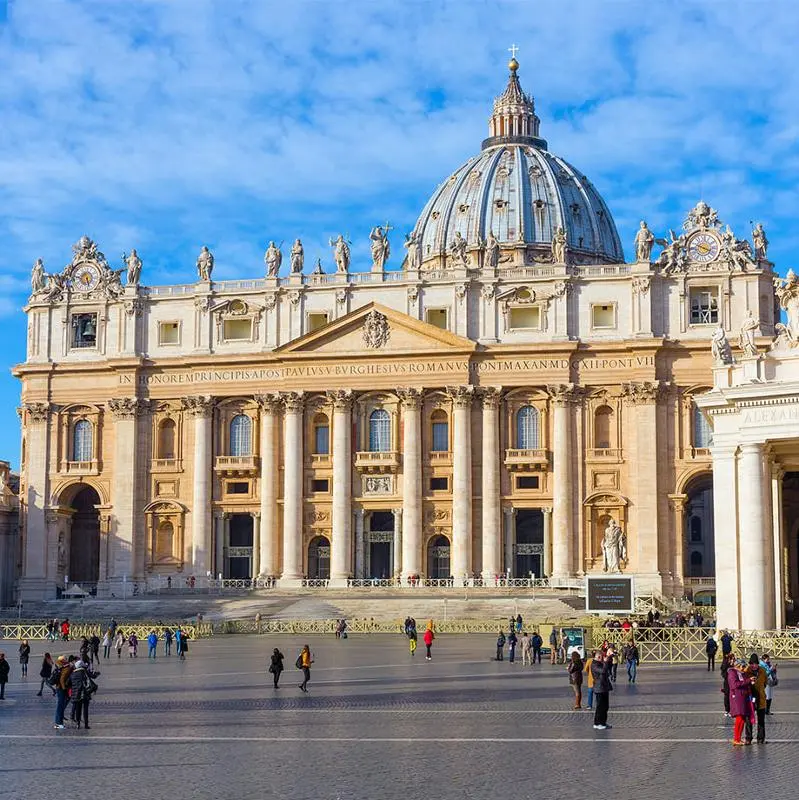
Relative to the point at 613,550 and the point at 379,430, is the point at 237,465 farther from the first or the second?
the point at 613,550

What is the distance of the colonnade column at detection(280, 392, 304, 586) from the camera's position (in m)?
83.8

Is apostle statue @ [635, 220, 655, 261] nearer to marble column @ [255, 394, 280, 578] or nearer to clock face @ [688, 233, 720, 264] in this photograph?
clock face @ [688, 233, 720, 264]

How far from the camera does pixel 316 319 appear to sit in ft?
283

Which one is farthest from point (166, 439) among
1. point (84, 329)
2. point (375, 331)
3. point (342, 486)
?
point (375, 331)

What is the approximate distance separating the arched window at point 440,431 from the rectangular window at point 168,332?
1638 cm

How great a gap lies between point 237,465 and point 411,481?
10.3m

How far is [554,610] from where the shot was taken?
68.9 m

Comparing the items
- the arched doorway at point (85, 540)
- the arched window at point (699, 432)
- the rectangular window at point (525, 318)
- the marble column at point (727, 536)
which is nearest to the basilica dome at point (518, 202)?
the rectangular window at point (525, 318)

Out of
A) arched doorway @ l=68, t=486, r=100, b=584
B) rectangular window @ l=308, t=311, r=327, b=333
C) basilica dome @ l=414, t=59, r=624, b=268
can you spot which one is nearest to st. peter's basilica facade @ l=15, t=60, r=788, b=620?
rectangular window @ l=308, t=311, r=327, b=333

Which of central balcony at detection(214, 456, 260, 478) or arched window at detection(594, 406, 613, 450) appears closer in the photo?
arched window at detection(594, 406, 613, 450)

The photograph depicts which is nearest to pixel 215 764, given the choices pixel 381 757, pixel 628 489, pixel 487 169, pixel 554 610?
pixel 381 757

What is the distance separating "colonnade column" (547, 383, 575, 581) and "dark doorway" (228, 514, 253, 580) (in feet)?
59.6

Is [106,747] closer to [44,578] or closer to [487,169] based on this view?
[44,578]

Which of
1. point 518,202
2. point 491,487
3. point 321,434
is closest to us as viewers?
point 491,487
